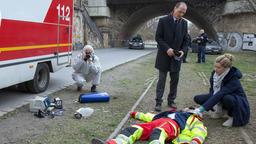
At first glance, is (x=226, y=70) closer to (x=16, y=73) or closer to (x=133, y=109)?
(x=133, y=109)

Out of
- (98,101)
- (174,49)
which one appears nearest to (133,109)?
(98,101)

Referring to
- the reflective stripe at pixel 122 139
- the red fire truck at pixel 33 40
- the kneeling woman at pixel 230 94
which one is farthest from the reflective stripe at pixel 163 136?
the red fire truck at pixel 33 40

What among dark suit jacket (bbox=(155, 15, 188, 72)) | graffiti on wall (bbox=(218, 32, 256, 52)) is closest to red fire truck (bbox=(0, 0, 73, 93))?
dark suit jacket (bbox=(155, 15, 188, 72))

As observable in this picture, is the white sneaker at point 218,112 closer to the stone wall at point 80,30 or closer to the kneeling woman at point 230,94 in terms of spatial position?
the kneeling woman at point 230,94

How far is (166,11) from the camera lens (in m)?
50.0

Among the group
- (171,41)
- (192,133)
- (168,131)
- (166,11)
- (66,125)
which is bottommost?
(66,125)

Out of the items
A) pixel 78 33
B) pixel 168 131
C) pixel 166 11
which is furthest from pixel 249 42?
pixel 168 131

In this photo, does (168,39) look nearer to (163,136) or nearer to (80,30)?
(163,136)

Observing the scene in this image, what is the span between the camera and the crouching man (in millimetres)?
9180

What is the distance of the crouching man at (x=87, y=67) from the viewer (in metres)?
9.18

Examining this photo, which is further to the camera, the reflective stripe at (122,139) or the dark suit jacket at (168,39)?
the dark suit jacket at (168,39)

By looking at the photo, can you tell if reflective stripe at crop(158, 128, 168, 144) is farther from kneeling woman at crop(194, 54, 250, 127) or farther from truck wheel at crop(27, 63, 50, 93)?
truck wheel at crop(27, 63, 50, 93)

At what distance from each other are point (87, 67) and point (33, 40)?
1.64 metres

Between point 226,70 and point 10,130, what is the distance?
3.80 m
